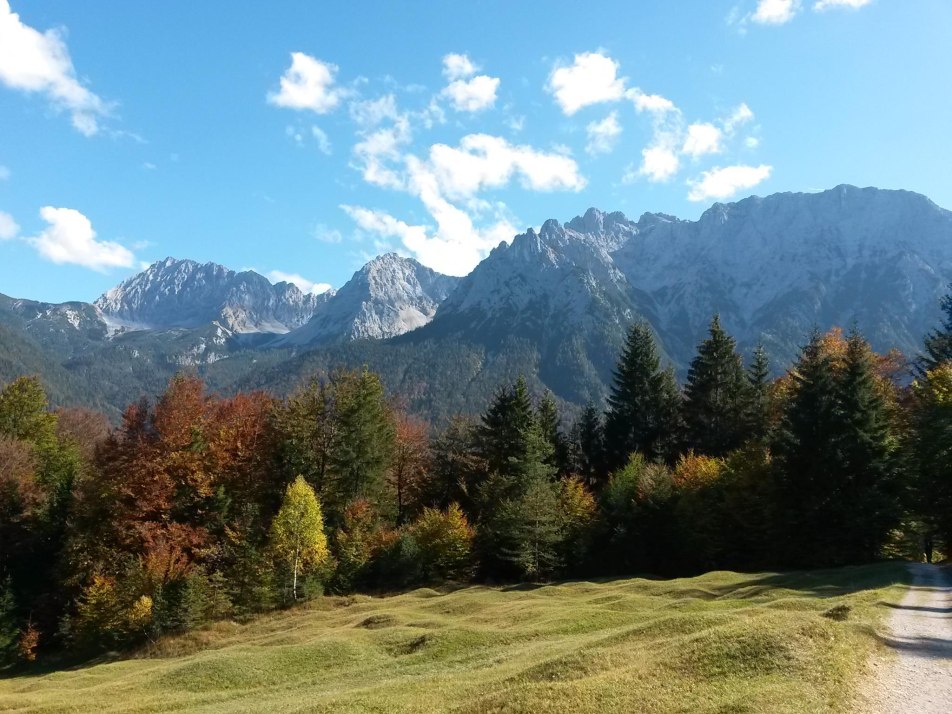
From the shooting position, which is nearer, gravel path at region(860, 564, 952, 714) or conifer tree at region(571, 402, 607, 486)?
gravel path at region(860, 564, 952, 714)

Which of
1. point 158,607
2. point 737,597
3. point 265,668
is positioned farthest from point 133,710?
point 737,597

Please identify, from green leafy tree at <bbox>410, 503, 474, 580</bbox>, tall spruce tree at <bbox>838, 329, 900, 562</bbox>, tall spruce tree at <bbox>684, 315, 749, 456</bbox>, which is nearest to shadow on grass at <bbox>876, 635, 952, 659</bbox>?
tall spruce tree at <bbox>838, 329, 900, 562</bbox>

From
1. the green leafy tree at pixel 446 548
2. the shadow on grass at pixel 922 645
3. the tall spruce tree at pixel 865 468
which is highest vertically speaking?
the tall spruce tree at pixel 865 468

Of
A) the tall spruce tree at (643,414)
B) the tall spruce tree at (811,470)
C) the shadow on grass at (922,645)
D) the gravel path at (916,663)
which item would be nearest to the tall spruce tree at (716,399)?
the tall spruce tree at (643,414)

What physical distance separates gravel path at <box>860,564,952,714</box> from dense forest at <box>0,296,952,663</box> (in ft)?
69.4

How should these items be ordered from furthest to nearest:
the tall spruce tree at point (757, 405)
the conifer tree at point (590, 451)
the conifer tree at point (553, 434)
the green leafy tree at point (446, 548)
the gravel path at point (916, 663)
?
the conifer tree at point (590, 451) → the conifer tree at point (553, 434) → the tall spruce tree at point (757, 405) → the green leafy tree at point (446, 548) → the gravel path at point (916, 663)

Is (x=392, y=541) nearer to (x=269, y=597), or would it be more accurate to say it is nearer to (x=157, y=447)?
(x=269, y=597)

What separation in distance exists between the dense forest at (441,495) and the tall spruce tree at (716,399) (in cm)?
24

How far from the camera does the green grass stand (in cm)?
1681

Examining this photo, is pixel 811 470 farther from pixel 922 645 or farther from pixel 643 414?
pixel 922 645

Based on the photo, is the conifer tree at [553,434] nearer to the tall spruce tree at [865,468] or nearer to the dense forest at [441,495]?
the dense forest at [441,495]

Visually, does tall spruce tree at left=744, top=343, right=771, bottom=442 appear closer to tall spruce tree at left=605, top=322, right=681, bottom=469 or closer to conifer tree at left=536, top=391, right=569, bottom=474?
tall spruce tree at left=605, top=322, right=681, bottom=469

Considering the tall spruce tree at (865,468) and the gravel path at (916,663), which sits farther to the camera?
the tall spruce tree at (865,468)

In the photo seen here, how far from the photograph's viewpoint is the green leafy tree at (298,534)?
180 feet
